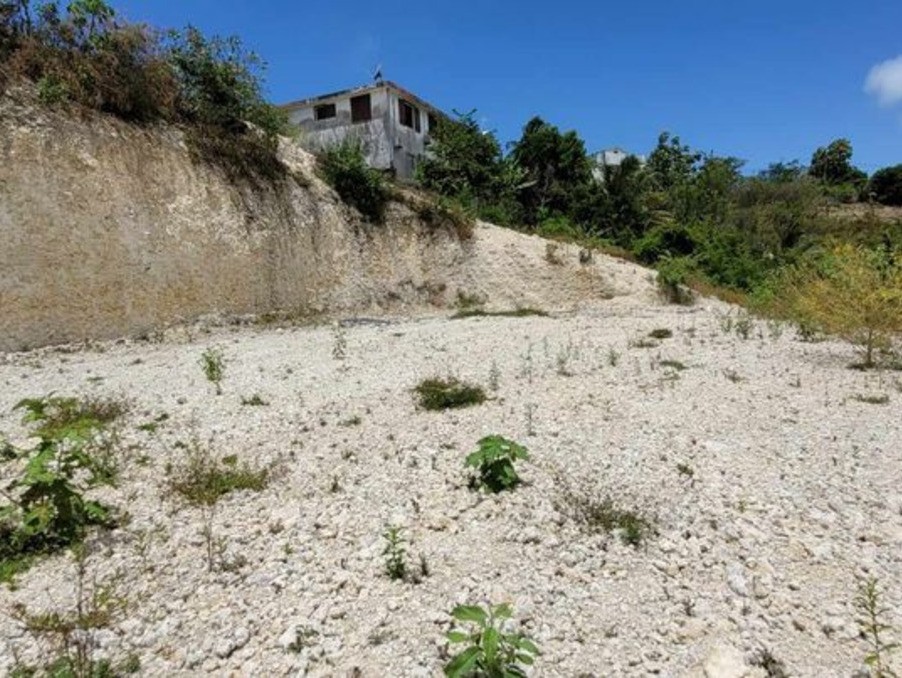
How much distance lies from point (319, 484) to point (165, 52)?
14843 mm

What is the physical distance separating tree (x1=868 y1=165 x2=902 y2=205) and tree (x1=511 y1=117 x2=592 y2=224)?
39.8 metres

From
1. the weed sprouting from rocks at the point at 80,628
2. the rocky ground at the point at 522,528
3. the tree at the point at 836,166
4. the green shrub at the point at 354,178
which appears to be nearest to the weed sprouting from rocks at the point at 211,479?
the rocky ground at the point at 522,528

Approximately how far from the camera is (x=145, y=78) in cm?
1538

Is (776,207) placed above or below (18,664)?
above

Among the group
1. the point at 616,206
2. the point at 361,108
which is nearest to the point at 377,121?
the point at 361,108

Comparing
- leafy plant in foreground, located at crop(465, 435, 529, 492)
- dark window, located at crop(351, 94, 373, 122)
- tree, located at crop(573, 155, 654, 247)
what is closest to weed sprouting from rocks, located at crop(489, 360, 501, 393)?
leafy plant in foreground, located at crop(465, 435, 529, 492)

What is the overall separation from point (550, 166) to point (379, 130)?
9.02m

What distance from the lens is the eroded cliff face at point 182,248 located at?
1248 centimetres

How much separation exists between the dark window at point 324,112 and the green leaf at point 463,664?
32.0 metres

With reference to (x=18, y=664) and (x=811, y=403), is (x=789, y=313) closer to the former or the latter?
(x=811, y=403)

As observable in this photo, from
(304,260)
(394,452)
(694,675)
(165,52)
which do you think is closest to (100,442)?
(394,452)

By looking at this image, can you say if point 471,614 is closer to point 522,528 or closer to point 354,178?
point 522,528

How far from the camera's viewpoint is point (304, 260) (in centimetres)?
1778

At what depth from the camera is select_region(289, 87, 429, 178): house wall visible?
30.0 meters
